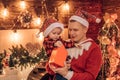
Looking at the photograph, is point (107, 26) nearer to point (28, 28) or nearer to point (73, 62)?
point (28, 28)

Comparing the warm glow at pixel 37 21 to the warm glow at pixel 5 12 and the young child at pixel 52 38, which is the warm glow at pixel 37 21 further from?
the young child at pixel 52 38

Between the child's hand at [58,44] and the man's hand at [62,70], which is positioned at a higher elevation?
the child's hand at [58,44]

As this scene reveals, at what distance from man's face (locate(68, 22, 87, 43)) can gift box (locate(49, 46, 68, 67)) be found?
117 millimetres

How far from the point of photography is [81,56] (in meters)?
2.20

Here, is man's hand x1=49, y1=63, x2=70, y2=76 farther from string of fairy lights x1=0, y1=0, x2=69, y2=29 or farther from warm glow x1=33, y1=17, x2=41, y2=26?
warm glow x1=33, y1=17, x2=41, y2=26

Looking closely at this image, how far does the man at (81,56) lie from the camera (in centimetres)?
212

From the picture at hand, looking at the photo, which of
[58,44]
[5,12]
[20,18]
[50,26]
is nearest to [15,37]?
[20,18]

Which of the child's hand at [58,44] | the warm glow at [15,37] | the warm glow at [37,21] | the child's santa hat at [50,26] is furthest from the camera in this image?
the warm glow at [37,21]

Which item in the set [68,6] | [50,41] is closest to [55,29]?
[50,41]

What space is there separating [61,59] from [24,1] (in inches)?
130

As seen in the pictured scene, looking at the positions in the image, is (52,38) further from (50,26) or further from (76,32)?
(76,32)

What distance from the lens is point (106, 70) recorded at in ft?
16.4

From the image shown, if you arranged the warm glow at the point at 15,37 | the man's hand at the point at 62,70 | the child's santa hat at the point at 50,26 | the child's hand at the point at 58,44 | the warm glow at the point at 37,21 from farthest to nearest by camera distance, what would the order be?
the warm glow at the point at 37,21, the warm glow at the point at 15,37, the child's santa hat at the point at 50,26, the child's hand at the point at 58,44, the man's hand at the point at 62,70

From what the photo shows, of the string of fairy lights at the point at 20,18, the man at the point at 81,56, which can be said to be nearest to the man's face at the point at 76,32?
the man at the point at 81,56
